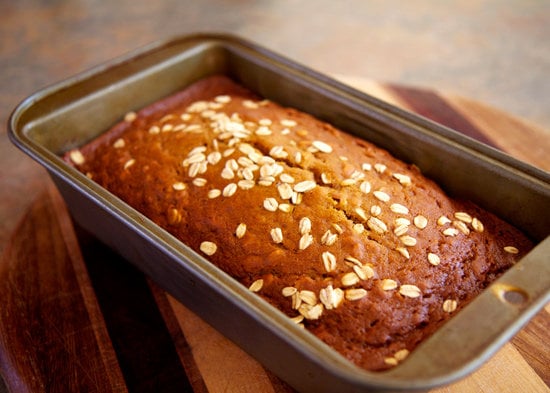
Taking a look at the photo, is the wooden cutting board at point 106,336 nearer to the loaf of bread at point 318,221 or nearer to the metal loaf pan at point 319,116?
the metal loaf pan at point 319,116

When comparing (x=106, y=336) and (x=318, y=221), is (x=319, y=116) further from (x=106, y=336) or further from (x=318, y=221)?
(x=106, y=336)

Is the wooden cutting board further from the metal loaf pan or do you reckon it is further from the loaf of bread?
the loaf of bread

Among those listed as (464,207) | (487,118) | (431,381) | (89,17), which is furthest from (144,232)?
(89,17)

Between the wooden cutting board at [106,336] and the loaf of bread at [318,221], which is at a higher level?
the loaf of bread at [318,221]

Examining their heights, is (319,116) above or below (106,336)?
above

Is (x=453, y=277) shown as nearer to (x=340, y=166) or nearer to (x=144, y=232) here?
(x=340, y=166)

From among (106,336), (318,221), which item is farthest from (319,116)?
(106,336)

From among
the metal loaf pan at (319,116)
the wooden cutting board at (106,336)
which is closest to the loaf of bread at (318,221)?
the metal loaf pan at (319,116)
